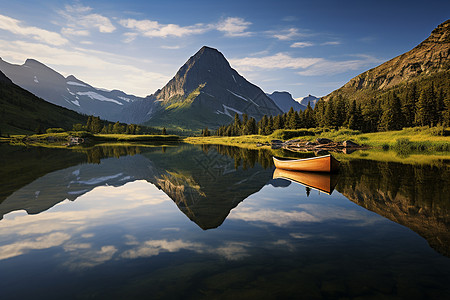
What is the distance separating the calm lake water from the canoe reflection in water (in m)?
2.11

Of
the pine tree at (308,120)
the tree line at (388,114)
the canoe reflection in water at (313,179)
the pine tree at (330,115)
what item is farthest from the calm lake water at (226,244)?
the pine tree at (308,120)

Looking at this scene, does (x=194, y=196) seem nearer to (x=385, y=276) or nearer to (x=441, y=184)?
(x=385, y=276)

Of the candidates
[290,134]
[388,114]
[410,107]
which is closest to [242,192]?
[290,134]

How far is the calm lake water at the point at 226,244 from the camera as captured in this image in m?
7.38

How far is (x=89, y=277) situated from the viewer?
8.04 m

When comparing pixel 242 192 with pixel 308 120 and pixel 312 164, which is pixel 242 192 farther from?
pixel 308 120

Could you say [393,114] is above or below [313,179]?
above

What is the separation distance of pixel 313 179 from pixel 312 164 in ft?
9.58

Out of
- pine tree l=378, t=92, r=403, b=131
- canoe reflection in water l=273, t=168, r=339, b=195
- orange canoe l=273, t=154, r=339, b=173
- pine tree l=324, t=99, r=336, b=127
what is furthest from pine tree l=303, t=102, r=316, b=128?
orange canoe l=273, t=154, r=339, b=173

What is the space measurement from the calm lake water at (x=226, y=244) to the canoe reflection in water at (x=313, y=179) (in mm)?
2114

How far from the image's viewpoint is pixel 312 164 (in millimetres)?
29562

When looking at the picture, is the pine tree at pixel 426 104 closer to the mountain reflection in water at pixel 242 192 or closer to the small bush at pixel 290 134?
the small bush at pixel 290 134

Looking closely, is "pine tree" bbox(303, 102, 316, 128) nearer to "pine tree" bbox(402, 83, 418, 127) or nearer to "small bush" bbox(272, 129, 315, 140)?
"small bush" bbox(272, 129, 315, 140)

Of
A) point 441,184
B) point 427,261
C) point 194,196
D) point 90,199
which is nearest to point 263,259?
point 427,261
